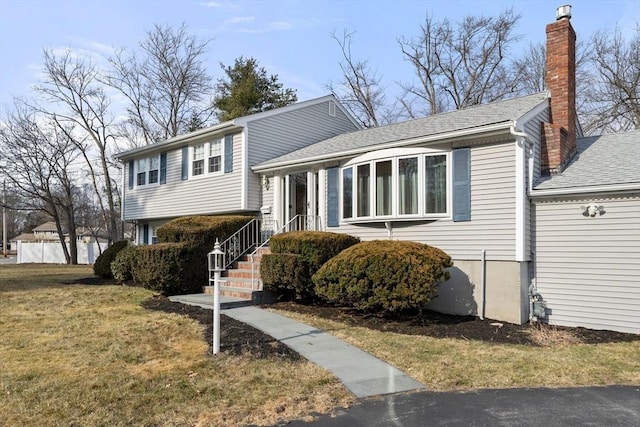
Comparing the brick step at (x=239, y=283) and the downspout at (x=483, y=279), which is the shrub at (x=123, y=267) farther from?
the downspout at (x=483, y=279)

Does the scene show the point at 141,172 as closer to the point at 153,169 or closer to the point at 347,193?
the point at 153,169

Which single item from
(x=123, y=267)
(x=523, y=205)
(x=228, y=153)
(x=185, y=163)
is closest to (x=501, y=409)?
(x=523, y=205)

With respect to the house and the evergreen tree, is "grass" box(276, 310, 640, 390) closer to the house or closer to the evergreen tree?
the house

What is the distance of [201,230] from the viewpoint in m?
12.0

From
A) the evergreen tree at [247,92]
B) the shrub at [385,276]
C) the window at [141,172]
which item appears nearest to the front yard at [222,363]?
the shrub at [385,276]

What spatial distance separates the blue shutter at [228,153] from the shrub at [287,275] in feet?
15.9

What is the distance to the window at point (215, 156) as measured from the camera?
14764mm

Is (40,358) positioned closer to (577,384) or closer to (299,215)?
(577,384)

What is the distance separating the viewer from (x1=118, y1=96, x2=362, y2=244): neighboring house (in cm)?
1391

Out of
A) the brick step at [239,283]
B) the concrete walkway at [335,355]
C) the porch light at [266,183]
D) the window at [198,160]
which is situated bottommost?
the concrete walkway at [335,355]

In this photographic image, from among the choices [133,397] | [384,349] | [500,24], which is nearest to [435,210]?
[384,349]

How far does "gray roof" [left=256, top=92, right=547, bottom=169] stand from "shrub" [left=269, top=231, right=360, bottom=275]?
7.71 feet

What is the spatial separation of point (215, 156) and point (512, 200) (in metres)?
9.55

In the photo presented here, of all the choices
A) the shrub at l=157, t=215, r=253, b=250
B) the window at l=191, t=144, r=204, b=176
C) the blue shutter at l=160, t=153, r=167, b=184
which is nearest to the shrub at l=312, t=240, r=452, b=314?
the shrub at l=157, t=215, r=253, b=250
